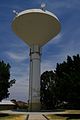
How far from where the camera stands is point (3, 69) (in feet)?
240

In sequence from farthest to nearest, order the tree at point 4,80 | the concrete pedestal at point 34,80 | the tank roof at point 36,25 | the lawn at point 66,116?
the tree at point 4,80
the concrete pedestal at point 34,80
the tank roof at point 36,25
the lawn at point 66,116

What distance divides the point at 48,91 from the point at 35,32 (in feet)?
113

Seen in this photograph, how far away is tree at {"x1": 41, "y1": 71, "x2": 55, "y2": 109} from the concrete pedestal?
999 inches

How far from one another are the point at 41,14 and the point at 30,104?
16900mm

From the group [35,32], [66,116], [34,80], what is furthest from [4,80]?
[66,116]

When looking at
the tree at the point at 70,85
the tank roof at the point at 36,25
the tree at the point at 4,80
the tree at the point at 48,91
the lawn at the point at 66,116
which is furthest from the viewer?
the tree at the point at 48,91

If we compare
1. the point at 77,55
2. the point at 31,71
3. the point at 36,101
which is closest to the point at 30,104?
the point at 36,101

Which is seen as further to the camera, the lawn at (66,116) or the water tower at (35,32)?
→ the water tower at (35,32)

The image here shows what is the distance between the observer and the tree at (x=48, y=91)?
8138cm

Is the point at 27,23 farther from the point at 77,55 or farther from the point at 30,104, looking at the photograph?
the point at 77,55

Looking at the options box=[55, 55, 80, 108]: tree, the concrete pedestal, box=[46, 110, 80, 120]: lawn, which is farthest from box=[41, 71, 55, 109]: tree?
box=[46, 110, 80, 120]: lawn

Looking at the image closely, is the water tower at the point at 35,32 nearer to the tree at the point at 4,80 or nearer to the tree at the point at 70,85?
the tree at the point at 70,85

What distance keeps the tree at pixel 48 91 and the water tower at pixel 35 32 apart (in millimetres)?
25534

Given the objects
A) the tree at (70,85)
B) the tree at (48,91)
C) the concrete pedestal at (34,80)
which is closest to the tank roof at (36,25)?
the concrete pedestal at (34,80)
